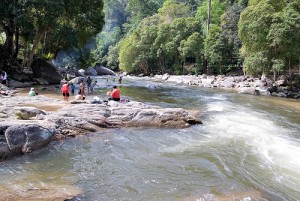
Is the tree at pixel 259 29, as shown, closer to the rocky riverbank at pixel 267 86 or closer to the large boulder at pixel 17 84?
the rocky riverbank at pixel 267 86

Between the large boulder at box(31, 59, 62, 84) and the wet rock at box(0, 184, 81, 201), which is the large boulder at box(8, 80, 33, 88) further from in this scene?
the wet rock at box(0, 184, 81, 201)

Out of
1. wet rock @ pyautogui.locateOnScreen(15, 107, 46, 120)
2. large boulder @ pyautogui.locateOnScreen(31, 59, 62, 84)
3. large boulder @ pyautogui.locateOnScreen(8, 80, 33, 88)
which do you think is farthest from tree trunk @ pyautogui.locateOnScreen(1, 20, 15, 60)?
wet rock @ pyautogui.locateOnScreen(15, 107, 46, 120)

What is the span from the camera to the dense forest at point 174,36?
26462 mm

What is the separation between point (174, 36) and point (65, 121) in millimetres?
44674

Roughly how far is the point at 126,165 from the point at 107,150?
1.44 metres

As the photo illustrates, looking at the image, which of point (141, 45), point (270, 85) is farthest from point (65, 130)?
point (141, 45)

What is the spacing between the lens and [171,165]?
8.95 metres

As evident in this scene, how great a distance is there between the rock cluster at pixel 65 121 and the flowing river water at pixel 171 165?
389 millimetres

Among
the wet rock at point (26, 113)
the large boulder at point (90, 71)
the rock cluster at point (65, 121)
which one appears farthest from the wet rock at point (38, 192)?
the large boulder at point (90, 71)

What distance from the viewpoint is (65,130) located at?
444 inches

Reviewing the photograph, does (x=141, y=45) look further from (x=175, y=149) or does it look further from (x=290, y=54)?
(x=175, y=149)

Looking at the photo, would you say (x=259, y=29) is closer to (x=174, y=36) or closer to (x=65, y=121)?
(x=65, y=121)

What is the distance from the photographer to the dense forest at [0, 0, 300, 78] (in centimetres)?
2646

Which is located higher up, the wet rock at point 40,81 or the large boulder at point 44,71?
the large boulder at point 44,71
